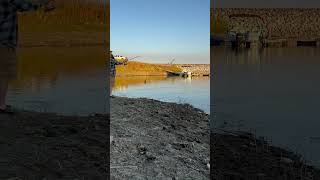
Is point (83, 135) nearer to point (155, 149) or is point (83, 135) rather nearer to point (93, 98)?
point (93, 98)

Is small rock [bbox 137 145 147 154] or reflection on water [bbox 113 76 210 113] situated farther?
small rock [bbox 137 145 147 154]

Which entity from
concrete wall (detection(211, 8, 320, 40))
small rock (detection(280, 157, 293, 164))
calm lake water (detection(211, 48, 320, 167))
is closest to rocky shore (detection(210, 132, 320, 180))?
small rock (detection(280, 157, 293, 164))

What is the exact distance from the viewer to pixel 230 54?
3.86 meters

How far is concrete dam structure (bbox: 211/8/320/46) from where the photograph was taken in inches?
187

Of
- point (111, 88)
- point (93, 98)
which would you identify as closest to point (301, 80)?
point (93, 98)

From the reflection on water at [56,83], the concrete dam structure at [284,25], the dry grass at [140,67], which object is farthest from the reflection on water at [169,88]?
the concrete dam structure at [284,25]

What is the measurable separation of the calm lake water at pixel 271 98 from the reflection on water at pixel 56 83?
2.33ft

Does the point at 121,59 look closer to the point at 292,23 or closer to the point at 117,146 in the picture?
the point at 117,146

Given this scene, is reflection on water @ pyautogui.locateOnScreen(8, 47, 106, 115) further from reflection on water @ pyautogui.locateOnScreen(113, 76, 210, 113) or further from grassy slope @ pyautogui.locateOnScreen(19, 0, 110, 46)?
reflection on water @ pyautogui.locateOnScreen(113, 76, 210, 113)

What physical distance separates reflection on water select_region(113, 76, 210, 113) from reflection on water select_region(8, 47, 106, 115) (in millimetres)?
911

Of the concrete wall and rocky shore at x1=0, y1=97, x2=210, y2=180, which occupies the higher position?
the concrete wall

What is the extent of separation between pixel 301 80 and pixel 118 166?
3339 millimetres

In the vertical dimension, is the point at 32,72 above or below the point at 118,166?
above

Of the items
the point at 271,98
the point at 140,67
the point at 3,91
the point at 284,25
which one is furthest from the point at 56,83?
the point at 284,25
